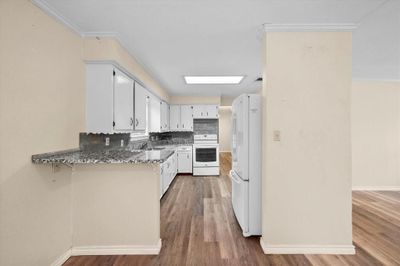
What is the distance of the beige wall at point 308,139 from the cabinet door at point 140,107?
1991 millimetres

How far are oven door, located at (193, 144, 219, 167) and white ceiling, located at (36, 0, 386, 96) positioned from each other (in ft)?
11.0

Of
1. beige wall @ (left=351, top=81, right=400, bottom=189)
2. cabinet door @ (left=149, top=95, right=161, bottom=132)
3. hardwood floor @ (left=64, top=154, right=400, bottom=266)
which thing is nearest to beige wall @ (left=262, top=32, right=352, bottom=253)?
hardwood floor @ (left=64, top=154, right=400, bottom=266)

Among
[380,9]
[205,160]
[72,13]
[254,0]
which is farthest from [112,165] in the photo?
[205,160]

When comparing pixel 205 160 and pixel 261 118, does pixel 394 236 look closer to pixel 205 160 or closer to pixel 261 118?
pixel 261 118

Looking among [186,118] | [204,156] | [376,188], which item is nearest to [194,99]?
[186,118]

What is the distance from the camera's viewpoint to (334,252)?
2.25m

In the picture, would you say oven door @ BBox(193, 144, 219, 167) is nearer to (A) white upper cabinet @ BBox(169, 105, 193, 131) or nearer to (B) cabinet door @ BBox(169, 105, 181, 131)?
(A) white upper cabinet @ BBox(169, 105, 193, 131)

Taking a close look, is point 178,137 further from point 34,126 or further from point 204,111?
point 34,126

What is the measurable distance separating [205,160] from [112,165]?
404 cm

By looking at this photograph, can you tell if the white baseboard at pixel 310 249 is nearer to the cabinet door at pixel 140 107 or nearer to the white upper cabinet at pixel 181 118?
the cabinet door at pixel 140 107

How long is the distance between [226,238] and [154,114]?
2.95 meters

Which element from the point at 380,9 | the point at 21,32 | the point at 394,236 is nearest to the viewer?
the point at 21,32

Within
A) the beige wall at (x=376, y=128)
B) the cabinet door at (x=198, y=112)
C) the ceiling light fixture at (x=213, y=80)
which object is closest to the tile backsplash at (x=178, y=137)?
the cabinet door at (x=198, y=112)

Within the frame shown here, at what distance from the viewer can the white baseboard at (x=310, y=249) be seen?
2.26 metres
